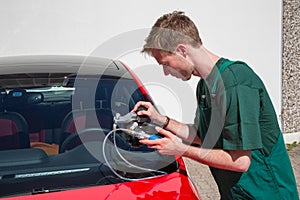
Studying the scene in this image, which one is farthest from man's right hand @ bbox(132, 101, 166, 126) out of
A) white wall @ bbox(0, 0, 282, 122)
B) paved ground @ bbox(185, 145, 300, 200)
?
white wall @ bbox(0, 0, 282, 122)

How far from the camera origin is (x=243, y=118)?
175 centimetres

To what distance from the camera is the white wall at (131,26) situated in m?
5.17

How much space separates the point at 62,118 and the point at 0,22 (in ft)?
8.80

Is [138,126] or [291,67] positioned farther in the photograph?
[291,67]

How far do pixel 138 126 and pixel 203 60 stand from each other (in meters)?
0.47

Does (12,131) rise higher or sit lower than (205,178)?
higher

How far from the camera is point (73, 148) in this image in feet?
7.82

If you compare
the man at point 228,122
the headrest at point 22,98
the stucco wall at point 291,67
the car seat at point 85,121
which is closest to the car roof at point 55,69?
the headrest at point 22,98

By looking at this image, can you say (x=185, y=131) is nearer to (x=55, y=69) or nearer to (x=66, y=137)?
(x=66, y=137)

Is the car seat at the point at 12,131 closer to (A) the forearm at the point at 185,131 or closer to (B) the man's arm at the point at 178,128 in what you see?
(B) the man's arm at the point at 178,128

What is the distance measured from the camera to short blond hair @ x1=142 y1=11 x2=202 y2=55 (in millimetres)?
1863

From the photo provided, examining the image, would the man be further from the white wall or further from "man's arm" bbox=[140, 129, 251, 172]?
the white wall

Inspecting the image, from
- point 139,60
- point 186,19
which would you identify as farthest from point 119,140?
point 139,60

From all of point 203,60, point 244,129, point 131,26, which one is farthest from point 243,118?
point 131,26
